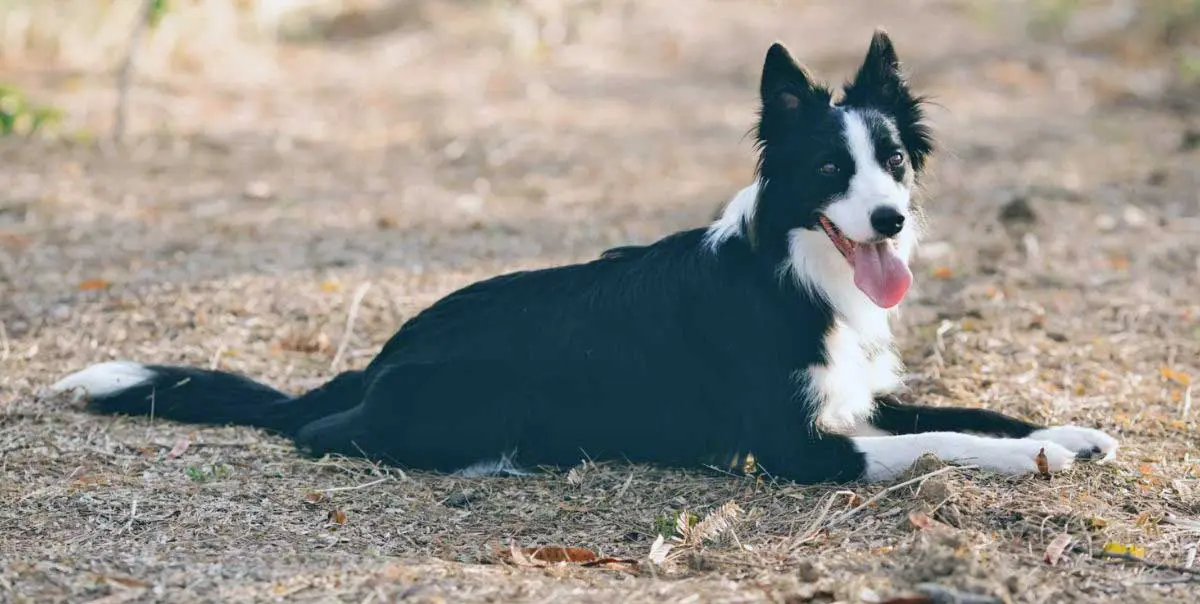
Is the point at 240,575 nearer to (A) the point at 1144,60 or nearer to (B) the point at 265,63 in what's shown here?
(B) the point at 265,63

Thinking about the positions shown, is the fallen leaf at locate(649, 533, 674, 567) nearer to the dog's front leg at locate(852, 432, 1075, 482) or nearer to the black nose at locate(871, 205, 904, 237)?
the dog's front leg at locate(852, 432, 1075, 482)

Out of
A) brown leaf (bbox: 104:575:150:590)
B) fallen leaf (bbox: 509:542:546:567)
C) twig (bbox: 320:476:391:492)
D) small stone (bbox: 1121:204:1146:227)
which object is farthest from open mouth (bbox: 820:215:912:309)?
small stone (bbox: 1121:204:1146:227)

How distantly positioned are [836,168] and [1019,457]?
117cm

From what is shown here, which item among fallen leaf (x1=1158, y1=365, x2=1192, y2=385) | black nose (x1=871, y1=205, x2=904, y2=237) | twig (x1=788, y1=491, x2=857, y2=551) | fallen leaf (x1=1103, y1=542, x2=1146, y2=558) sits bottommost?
twig (x1=788, y1=491, x2=857, y2=551)

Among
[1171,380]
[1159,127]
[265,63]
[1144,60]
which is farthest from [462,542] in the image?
[1144,60]

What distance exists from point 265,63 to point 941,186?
7.22 m

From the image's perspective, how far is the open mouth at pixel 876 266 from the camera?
4.66 meters

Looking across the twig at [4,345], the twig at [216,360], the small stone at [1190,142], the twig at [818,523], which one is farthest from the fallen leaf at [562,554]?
the small stone at [1190,142]

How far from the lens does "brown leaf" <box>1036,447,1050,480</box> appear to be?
4539 mm

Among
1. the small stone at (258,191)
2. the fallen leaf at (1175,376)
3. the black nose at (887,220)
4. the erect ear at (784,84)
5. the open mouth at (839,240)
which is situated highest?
the erect ear at (784,84)

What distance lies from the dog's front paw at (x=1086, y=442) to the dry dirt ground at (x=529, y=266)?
17cm

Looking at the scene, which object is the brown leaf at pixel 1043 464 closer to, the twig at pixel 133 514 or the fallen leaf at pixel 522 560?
the fallen leaf at pixel 522 560

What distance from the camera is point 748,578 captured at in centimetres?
390

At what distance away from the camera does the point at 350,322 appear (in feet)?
21.4
